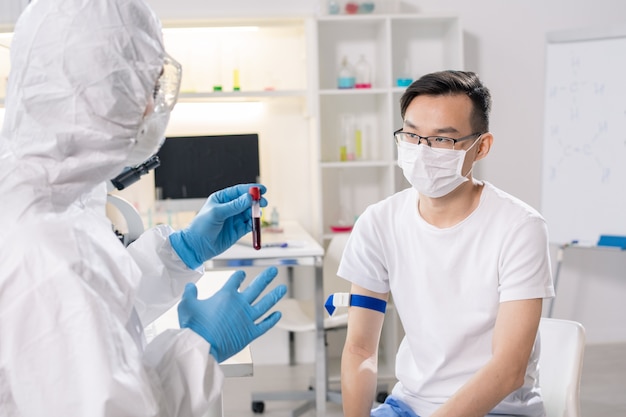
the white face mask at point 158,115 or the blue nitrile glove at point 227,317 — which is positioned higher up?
the white face mask at point 158,115

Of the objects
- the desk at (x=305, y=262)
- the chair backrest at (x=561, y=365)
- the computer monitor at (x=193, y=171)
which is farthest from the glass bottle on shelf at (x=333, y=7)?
the chair backrest at (x=561, y=365)

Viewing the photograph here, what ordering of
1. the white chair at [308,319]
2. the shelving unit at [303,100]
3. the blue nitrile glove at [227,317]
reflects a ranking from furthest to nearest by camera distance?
the shelving unit at [303,100] < the white chair at [308,319] < the blue nitrile glove at [227,317]

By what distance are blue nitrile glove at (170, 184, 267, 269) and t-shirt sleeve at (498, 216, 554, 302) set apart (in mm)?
556

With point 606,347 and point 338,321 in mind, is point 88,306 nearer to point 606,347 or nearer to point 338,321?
point 338,321

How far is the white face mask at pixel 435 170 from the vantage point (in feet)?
6.09

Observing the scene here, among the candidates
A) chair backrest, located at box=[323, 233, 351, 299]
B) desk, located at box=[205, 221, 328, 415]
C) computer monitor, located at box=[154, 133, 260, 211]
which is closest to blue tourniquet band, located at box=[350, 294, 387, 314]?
desk, located at box=[205, 221, 328, 415]

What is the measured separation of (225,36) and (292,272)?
1.38m

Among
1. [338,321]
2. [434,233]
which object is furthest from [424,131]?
[338,321]

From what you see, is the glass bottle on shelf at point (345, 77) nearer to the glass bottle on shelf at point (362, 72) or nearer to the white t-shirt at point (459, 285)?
the glass bottle on shelf at point (362, 72)

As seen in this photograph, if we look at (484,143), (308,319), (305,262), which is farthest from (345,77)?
(484,143)

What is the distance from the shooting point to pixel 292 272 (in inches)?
175

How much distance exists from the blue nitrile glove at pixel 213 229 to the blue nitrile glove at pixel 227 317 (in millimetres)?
383

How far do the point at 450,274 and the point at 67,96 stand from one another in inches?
38.2

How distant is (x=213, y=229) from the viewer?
5.86 ft
